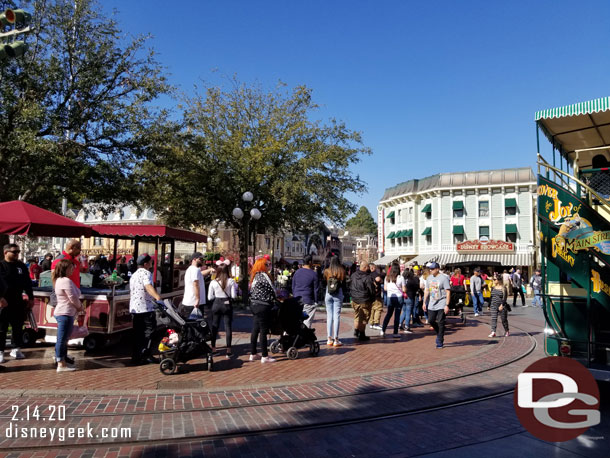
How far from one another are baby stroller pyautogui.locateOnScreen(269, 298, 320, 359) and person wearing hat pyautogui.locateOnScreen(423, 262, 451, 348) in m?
2.64

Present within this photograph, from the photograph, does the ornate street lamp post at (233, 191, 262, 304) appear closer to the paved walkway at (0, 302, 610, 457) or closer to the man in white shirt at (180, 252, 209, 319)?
the man in white shirt at (180, 252, 209, 319)

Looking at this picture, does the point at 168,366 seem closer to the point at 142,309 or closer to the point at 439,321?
the point at 142,309

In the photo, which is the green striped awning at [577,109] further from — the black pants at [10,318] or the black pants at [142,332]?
the black pants at [10,318]

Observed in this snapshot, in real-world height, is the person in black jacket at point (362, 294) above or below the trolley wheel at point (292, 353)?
above

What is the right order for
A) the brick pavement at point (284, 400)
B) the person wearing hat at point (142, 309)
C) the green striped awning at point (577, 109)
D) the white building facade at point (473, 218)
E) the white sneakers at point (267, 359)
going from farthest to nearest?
1. the white building facade at point (473, 218)
2. the white sneakers at point (267, 359)
3. the person wearing hat at point (142, 309)
4. the green striped awning at point (577, 109)
5. the brick pavement at point (284, 400)

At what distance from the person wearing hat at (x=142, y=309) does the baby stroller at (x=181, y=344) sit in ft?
1.13

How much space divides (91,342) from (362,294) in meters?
5.25

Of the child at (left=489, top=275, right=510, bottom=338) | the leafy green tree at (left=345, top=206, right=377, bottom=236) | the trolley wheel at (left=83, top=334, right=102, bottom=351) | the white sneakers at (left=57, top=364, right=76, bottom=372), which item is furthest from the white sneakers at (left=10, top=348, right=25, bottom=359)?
the leafy green tree at (left=345, top=206, right=377, bottom=236)

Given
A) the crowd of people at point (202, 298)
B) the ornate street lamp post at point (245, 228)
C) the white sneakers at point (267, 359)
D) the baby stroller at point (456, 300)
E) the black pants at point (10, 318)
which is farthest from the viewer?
the ornate street lamp post at point (245, 228)

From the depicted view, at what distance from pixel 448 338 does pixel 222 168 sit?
42.7ft

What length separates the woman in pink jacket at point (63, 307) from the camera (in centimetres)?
649

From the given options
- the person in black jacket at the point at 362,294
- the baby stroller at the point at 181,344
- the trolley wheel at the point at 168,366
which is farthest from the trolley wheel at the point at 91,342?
the person in black jacket at the point at 362,294

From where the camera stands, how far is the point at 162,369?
21.2 feet

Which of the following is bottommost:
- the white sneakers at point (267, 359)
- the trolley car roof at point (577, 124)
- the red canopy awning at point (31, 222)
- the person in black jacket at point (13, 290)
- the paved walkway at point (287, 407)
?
the paved walkway at point (287, 407)
